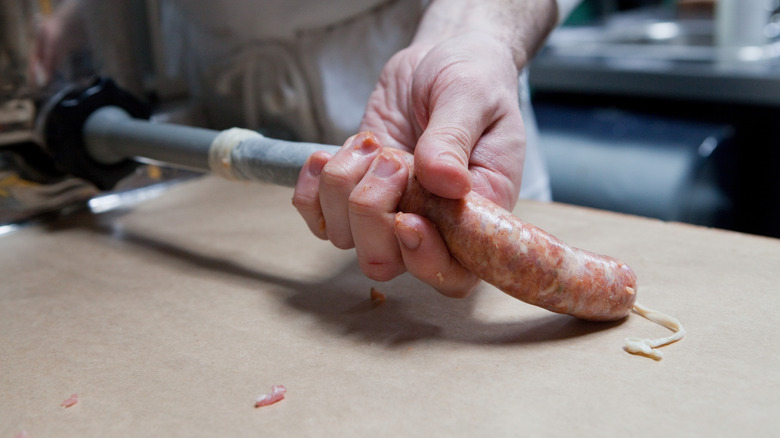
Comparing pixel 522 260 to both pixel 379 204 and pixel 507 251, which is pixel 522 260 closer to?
pixel 507 251

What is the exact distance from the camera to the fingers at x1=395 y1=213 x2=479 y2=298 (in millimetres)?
824

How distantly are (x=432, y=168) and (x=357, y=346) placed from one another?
0.26 meters

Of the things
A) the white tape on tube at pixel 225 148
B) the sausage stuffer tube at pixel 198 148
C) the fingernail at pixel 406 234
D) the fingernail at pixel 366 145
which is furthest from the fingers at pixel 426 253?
the white tape on tube at pixel 225 148

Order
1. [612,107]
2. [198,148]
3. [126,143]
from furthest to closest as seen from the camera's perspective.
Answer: [612,107] < [126,143] < [198,148]

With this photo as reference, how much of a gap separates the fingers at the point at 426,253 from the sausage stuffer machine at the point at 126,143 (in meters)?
0.26

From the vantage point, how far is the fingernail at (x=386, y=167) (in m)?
0.85

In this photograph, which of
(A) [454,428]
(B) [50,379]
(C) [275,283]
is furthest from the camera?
(C) [275,283]

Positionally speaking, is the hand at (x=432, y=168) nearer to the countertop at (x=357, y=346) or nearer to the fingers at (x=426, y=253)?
the fingers at (x=426, y=253)

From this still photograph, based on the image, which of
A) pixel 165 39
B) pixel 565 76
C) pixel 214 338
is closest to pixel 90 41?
pixel 165 39

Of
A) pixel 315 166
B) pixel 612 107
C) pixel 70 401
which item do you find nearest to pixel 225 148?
pixel 315 166

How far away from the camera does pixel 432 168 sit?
2.61 ft

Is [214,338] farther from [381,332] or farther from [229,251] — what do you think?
[229,251]

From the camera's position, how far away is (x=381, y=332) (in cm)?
91

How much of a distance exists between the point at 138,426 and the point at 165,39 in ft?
3.66
